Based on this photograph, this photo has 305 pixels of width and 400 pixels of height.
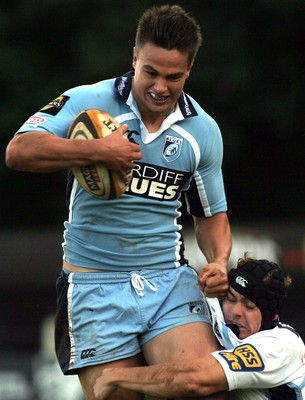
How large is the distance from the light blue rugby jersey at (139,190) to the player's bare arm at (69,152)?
219 millimetres

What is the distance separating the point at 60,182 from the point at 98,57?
1252 mm

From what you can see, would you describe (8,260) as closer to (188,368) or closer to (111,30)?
(111,30)

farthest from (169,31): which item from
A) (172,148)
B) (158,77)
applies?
(172,148)

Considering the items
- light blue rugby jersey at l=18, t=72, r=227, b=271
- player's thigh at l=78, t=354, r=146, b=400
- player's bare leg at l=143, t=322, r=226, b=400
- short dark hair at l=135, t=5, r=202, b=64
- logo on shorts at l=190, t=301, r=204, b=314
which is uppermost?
short dark hair at l=135, t=5, r=202, b=64

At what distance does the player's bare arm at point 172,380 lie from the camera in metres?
4.65

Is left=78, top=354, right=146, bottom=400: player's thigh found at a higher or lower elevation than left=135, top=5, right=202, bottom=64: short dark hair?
lower

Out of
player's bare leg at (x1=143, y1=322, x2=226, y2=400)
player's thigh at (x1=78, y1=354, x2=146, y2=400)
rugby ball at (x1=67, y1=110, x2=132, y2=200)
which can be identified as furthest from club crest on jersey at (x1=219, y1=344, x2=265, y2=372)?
rugby ball at (x1=67, y1=110, x2=132, y2=200)

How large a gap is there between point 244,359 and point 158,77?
115cm

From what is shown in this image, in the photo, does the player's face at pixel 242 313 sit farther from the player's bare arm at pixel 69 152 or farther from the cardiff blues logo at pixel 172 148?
the player's bare arm at pixel 69 152

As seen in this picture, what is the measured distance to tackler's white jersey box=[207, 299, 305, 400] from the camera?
4.72 metres

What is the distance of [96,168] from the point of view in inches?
179

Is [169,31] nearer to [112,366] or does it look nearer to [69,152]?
[69,152]

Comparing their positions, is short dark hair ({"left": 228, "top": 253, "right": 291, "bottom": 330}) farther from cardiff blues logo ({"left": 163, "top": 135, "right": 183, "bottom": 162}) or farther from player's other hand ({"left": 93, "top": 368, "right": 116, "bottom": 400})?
player's other hand ({"left": 93, "top": 368, "right": 116, "bottom": 400})

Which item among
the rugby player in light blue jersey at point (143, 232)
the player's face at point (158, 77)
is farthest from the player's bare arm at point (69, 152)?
the player's face at point (158, 77)
